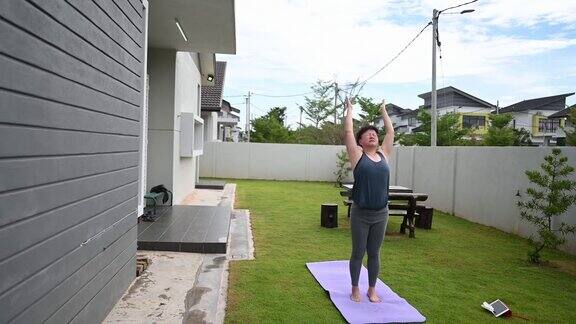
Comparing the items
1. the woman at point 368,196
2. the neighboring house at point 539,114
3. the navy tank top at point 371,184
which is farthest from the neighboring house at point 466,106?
the navy tank top at point 371,184

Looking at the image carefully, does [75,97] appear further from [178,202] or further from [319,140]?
[319,140]

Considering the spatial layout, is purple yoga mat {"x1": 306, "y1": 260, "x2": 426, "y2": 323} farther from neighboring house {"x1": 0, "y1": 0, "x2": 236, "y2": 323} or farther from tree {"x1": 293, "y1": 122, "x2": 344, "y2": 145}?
tree {"x1": 293, "y1": 122, "x2": 344, "y2": 145}

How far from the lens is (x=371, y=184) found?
357 centimetres

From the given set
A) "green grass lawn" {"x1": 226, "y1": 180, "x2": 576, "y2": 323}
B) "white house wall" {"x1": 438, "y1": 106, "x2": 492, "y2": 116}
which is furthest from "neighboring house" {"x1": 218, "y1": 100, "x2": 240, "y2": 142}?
"green grass lawn" {"x1": 226, "y1": 180, "x2": 576, "y2": 323}

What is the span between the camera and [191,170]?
1080 centimetres

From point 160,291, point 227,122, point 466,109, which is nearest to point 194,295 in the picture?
point 160,291

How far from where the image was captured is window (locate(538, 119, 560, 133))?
33.8m

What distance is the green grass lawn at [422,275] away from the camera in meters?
3.58

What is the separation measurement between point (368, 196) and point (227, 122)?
28701mm

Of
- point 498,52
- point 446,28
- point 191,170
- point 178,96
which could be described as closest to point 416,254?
point 178,96

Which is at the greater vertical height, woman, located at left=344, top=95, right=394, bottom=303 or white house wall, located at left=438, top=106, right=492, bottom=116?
white house wall, located at left=438, top=106, right=492, bottom=116

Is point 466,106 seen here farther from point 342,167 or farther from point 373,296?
point 373,296

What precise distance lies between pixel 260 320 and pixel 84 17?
2.37 metres

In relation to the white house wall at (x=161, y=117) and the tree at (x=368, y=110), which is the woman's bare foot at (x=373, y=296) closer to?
the white house wall at (x=161, y=117)
